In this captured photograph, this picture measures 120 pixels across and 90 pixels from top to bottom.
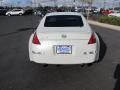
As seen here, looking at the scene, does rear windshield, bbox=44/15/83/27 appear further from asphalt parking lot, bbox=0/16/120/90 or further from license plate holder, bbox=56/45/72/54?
asphalt parking lot, bbox=0/16/120/90

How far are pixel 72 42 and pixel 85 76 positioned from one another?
0.91m

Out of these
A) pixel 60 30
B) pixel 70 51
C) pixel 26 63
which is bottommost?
pixel 26 63

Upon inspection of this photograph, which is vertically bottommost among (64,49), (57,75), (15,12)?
(15,12)

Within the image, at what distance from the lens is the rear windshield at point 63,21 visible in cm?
777

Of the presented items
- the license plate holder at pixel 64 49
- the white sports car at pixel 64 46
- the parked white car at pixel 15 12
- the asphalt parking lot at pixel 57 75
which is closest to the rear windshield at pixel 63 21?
the white sports car at pixel 64 46

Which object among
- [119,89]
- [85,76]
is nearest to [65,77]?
[85,76]

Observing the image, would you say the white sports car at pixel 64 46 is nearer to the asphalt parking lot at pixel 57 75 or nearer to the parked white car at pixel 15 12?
the asphalt parking lot at pixel 57 75

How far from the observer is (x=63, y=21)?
7.93 metres

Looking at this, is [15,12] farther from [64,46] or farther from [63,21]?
[64,46]

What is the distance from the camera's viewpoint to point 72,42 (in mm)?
6867

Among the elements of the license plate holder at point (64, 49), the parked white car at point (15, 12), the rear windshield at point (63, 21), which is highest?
the rear windshield at point (63, 21)

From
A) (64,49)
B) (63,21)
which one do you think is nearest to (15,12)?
(63,21)

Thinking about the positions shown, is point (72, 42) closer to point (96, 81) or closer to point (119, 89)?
point (96, 81)

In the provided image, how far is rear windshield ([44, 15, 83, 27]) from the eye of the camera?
7772 mm
